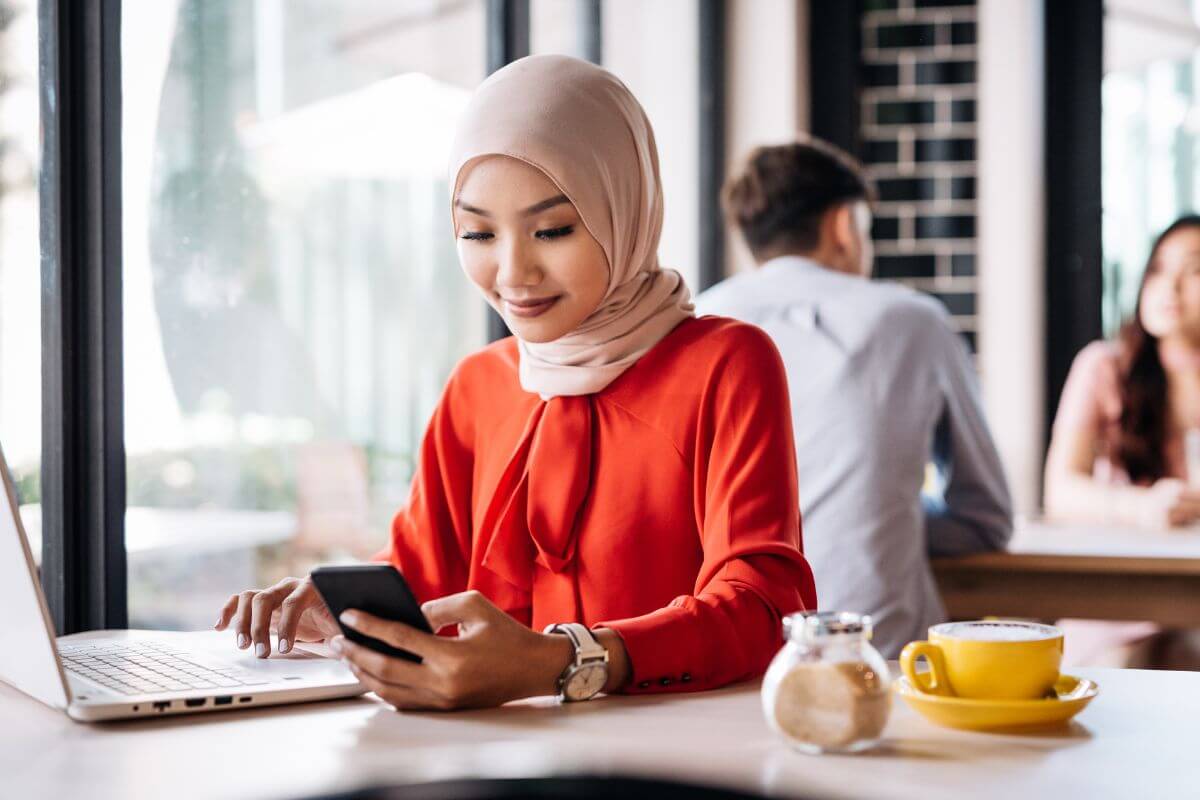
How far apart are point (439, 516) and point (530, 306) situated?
11.1 inches

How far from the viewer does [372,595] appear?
3.34 ft

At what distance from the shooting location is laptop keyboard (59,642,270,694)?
3.56 ft

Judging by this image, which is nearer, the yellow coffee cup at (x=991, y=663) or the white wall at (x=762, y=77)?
the yellow coffee cup at (x=991, y=663)

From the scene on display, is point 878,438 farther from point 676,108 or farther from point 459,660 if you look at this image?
point 676,108

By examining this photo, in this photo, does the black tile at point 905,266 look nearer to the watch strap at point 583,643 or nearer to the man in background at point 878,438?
the man in background at point 878,438

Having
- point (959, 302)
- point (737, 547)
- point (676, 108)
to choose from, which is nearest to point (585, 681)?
point (737, 547)

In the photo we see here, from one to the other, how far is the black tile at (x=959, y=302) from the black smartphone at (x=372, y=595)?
10.6 ft

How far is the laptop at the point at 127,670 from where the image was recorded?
3.25ft

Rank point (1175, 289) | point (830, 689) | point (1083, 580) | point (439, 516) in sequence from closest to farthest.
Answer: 1. point (830, 689)
2. point (439, 516)
3. point (1083, 580)
4. point (1175, 289)

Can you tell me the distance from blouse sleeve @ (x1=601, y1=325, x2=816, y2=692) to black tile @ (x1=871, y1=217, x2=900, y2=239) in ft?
9.39

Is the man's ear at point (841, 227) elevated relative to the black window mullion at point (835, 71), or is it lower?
lower

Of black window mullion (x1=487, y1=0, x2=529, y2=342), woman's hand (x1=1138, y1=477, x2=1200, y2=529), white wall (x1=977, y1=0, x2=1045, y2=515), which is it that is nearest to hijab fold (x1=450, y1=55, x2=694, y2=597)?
black window mullion (x1=487, y1=0, x2=529, y2=342)

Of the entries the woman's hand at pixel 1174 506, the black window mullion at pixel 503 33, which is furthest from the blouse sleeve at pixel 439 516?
the woman's hand at pixel 1174 506

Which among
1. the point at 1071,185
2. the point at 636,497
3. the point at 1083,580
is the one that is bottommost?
the point at 1083,580
